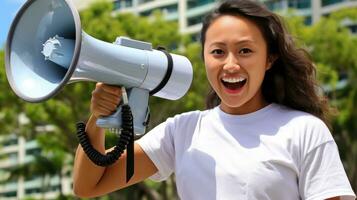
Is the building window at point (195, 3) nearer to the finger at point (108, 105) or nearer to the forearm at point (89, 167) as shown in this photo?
the forearm at point (89, 167)

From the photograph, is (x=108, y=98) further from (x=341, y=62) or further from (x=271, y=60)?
(x=341, y=62)

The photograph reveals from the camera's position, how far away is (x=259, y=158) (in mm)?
2025

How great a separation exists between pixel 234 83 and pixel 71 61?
0.45m

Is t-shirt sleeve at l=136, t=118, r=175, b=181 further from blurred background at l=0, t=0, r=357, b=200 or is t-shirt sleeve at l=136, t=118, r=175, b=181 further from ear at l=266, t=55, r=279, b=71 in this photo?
blurred background at l=0, t=0, r=357, b=200

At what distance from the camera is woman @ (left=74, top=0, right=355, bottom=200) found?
1.99m

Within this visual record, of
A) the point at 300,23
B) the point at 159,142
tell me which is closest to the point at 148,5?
the point at 300,23

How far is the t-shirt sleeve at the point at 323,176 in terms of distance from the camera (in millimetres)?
1970

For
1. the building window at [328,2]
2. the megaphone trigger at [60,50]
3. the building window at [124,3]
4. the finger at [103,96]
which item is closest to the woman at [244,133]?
the finger at [103,96]

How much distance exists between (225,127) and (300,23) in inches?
716

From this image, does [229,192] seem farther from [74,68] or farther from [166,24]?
[166,24]

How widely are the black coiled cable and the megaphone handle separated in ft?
0.06

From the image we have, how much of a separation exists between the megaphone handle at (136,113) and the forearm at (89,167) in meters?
0.08

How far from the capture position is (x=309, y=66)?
88.0 inches

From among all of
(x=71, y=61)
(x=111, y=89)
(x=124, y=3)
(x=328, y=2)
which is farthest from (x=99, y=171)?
(x=124, y=3)
